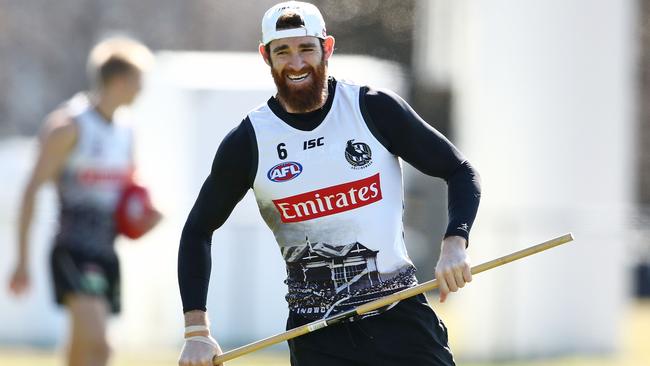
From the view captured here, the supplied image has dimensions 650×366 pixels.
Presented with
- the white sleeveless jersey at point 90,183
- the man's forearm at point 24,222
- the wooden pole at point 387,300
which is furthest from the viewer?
the man's forearm at point 24,222

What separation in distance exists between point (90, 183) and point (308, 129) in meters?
3.17

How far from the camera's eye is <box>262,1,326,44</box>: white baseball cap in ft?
17.1

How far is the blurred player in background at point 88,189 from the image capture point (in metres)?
8.07

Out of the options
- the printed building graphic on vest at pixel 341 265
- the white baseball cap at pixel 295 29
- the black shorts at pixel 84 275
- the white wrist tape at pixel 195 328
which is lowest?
the white wrist tape at pixel 195 328

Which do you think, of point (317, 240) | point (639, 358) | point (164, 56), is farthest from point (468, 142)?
point (317, 240)

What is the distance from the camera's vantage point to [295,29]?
5.20 m

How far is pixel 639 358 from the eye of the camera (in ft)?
43.0

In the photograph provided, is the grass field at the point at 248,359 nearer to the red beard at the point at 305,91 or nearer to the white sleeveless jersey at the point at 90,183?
the white sleeveless jersey at the point at 90,183

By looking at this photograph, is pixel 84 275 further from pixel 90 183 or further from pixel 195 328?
pixel 195 328

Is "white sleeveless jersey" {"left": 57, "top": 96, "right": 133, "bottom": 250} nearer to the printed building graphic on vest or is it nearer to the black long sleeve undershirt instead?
the black long sleeve undershirt

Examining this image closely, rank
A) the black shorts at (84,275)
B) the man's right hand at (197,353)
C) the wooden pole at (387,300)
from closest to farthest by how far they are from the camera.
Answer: the wooden pole at (387,300), the man's right hand at (197,353), the black shorts at (84,275)

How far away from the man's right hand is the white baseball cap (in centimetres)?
110

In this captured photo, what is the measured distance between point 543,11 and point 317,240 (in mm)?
8930

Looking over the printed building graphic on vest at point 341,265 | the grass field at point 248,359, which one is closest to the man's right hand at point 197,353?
→ the printed building graphic on vest at point 341,265
